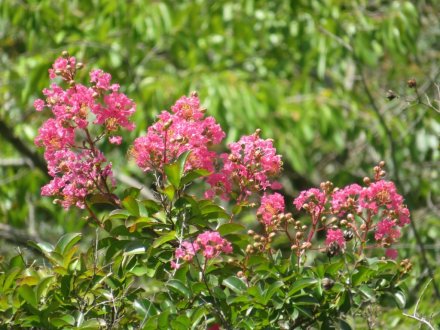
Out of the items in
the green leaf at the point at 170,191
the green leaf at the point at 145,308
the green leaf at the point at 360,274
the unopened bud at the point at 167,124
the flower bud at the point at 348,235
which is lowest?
the green leaf at the point at 145,308

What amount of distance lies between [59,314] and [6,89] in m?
3.85

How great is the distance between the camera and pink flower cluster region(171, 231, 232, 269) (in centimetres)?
194

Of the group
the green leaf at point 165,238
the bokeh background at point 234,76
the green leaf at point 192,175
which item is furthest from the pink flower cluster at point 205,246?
the bokeh background at point 234,76

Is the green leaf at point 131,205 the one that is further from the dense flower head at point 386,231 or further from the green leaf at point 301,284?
the dense flower head at point 386,231

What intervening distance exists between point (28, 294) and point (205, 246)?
1.32ft

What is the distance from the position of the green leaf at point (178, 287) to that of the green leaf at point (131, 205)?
19cm

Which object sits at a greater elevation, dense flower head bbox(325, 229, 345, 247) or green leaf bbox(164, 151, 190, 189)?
green leaf bbox(164, 151, 190, 189)

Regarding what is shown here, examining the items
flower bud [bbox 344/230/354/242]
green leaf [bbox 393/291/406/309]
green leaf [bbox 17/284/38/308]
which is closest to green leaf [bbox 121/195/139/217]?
green leaf [bbox 17/284/38/308]

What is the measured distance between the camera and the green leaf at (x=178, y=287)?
191cm

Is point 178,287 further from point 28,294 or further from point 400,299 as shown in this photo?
point 400,299

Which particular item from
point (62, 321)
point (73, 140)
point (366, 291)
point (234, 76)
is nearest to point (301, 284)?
point (366, 291)

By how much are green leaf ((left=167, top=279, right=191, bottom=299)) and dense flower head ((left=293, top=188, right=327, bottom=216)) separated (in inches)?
14.5

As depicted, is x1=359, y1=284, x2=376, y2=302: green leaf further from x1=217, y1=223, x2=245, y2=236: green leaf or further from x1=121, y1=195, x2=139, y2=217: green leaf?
x1=121, y1=195, x2=139, y2=217: green leaf

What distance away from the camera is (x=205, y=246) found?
Result: 76.9 inches
